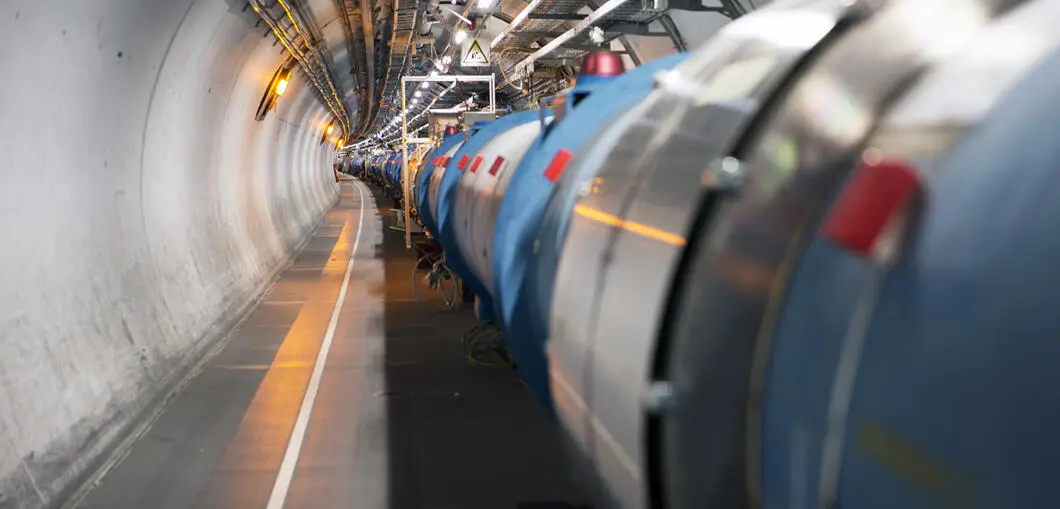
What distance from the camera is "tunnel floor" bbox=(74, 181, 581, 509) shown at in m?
4.91

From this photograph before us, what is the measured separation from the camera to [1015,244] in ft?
3.64

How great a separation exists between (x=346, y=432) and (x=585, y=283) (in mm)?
3790

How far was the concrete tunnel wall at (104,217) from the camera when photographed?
15.1ft

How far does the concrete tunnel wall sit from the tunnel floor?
1.06 ft

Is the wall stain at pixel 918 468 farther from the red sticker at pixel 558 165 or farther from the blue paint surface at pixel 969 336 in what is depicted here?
the red sticker at pixel 558 165

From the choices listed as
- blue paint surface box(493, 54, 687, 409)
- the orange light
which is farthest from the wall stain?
blue paint surface box(493, 54, 687, 409)

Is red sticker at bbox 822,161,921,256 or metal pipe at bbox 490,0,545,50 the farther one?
metal pipe at bbox 490,0,545,50

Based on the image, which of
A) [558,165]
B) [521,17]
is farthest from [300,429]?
[521,17]

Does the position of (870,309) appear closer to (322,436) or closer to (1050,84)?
(1050,84)

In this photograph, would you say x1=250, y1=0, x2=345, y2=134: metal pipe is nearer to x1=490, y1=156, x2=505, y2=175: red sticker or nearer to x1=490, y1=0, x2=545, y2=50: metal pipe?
x1=490, y1=0, x2=545, y2=50: metal pipe

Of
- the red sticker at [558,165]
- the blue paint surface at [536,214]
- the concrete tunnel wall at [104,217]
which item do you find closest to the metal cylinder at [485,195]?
the blue paint surface at [536,214]

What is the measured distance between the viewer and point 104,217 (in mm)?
6137

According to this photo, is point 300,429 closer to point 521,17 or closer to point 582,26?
point 582,26

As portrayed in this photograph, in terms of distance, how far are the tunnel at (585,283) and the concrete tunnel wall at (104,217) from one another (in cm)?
3
